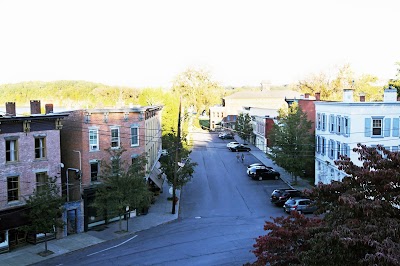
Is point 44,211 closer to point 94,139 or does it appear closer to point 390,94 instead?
point 94,139

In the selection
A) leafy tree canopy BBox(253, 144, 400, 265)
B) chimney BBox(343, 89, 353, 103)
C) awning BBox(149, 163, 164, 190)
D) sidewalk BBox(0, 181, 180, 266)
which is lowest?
sidewalk BBox(0, 181, 180, 266)

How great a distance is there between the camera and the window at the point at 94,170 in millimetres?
35406

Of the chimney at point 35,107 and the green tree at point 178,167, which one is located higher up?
the chimney at point 35,107

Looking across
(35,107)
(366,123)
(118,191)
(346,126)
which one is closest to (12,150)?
(35,107)

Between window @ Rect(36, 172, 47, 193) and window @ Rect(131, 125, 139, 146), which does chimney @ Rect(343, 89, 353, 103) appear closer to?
window @ Rect(131, 125, 139, 146)

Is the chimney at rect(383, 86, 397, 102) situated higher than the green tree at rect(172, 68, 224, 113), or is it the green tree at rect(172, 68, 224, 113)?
the green tree at rect(172, 68, 224, 113)

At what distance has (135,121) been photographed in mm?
39375

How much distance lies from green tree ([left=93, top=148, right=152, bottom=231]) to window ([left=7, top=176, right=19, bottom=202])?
200 inches

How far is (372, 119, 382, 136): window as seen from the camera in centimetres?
3928

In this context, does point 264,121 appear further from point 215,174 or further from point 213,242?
point 213,242

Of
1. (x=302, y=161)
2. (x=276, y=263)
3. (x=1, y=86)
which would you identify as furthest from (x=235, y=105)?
(x=276, y=263)

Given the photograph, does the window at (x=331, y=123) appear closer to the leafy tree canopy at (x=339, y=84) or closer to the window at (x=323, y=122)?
the window at (x=323, y=122)

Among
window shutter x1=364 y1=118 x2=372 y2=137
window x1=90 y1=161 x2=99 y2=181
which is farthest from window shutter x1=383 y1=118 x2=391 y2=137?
window x1=90 y1=161 x2=99 y2=181

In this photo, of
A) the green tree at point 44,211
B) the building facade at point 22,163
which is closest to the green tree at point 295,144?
the building facade at point 22,163
